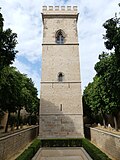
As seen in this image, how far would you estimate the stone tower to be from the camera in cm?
2203

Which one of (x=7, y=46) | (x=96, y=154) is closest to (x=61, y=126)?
(x=96, y=154)

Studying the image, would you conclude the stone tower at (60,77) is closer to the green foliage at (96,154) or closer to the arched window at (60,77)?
the arched window at (60,77)

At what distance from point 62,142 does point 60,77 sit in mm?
7702

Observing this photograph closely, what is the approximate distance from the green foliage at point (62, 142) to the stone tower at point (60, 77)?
1.29 meters

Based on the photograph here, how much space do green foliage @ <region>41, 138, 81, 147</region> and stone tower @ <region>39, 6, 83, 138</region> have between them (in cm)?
129

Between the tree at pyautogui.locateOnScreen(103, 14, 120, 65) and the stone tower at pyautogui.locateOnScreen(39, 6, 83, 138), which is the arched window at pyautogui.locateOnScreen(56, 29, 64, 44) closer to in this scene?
the stone tower at pyautogui.locateOnScreen(39, 6, 83, 138)

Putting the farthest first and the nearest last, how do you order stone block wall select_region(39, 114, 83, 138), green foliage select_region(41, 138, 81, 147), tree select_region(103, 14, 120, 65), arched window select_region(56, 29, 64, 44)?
1. arched window select_region(56, 29, 64, 44)
2. stone block wall select_region(39, 114, 83, 138)
3. green foliage select_region(41, 138, 81, 147)
4. tree select_region(103, 14, 120, 65)

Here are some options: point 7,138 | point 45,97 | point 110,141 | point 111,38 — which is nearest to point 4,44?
point 111,38

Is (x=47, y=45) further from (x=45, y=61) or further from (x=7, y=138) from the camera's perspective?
(x=7, y=138)

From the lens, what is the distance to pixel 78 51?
24.5 metres

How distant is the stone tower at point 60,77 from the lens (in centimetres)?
2203

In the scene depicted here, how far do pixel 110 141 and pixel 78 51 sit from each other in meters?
13.1

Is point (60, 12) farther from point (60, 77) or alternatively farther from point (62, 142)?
point (62, 142)

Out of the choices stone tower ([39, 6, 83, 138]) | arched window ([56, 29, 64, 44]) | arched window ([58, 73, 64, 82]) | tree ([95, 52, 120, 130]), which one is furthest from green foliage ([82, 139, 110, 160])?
arched window ([56, 29, 64, 44])
